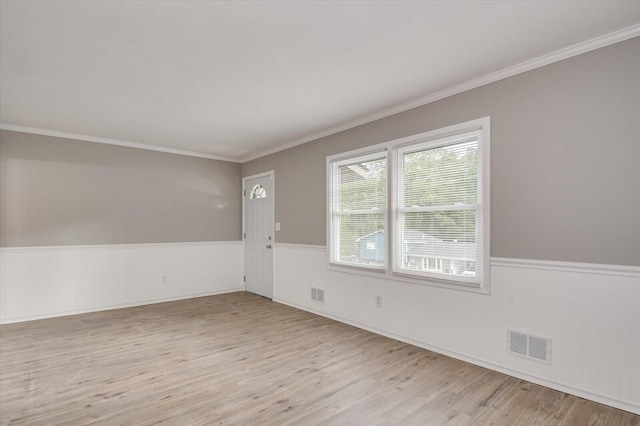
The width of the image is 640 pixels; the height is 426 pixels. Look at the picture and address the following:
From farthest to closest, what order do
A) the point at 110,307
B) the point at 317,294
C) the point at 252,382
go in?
the point at 110,307
the point at 317,294
the point at 252,382

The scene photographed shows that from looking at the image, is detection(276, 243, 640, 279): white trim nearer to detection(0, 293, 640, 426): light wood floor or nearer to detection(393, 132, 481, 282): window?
detection(393, 132, 481, 282): window

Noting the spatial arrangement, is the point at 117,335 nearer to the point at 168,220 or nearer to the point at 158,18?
the point at 168,220

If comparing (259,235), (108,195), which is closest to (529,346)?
(259,235)

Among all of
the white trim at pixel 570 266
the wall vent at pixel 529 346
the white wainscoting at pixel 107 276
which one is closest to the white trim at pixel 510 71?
the white trim at pixel 570 266

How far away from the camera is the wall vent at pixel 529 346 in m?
2.60

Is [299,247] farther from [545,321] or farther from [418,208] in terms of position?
[545,321]

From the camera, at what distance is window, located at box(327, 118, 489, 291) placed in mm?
3068

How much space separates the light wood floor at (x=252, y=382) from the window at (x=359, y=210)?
94 centimetres

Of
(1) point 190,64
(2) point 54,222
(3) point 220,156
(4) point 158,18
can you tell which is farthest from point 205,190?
(4) point 158,18

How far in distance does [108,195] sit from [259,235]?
2411mm

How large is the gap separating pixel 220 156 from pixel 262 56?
3900 millimetres

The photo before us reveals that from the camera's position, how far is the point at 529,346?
2.68 meters

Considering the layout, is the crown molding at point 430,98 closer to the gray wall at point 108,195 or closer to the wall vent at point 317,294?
the gray wall at point 108,195

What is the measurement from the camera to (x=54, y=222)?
183 inches
